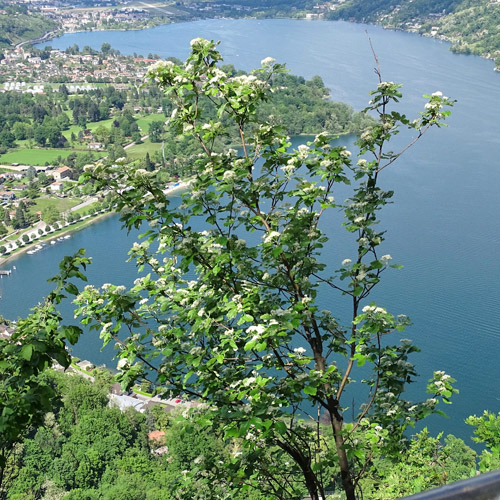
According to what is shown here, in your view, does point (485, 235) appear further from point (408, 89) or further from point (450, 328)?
point (408, 89)

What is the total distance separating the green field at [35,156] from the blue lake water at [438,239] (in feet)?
27.8

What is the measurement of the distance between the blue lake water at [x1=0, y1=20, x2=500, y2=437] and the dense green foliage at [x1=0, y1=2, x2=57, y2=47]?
2634 cm

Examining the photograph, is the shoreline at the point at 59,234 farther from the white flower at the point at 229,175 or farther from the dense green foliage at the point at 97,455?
the white flower at the point at 229,175

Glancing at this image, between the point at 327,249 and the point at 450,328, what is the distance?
3.24 m

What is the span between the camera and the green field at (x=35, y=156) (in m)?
25.3

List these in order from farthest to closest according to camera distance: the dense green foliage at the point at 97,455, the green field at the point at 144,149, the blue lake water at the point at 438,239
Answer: the green field at the point at 144,149, the blue lake water at the point at 438,239, the dense green foliage at the point at 97,455

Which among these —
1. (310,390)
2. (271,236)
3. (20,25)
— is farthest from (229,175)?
(20,25)

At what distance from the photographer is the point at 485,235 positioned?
44.0 ft

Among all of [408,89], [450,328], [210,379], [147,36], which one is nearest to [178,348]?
[210,379]

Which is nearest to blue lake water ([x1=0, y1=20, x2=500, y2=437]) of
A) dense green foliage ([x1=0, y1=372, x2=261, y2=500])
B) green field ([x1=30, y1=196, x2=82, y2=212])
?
dense green foliage ([x1=0, y1=372, x2=261, y2=500])

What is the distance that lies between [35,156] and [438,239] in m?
18.7

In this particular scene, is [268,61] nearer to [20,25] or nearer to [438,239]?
[438,239]

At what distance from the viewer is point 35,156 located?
26.1 m

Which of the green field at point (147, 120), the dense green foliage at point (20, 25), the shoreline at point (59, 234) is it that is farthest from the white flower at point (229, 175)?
the dense green foliage at point (20, 25)
